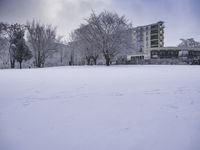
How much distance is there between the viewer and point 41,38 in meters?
36.7

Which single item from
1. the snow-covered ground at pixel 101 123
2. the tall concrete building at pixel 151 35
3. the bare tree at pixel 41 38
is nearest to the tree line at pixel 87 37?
the bare tree at pixel 41 38

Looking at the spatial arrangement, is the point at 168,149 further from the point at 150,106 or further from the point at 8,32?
the point at 8,32

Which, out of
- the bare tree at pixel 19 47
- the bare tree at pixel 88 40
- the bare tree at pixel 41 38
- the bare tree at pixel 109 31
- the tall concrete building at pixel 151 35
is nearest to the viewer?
the bare tree at pixel 109 31

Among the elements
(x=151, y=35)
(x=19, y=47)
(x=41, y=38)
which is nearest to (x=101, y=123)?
(x=19, y=47)

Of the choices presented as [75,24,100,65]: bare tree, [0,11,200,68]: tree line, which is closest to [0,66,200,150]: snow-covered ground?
[0,11,200,68]: tree line

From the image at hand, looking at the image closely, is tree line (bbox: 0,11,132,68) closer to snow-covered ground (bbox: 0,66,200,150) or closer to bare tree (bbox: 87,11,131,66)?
bare tree (bbox: 87,11,131,66)

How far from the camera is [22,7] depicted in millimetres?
3885

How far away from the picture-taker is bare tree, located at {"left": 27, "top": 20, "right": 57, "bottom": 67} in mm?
36250

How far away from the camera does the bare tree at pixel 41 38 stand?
119 feet

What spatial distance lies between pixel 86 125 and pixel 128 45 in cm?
2903

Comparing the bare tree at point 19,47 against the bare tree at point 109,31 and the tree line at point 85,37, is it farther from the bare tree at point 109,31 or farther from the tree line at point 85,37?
the bare tree at point 109,31

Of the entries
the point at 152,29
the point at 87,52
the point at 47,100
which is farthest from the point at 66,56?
the point at 47,100

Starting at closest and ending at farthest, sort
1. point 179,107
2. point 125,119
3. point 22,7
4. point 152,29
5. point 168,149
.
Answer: point 168,149
point 125,119
point 22,7
point 179,107
point 152,29

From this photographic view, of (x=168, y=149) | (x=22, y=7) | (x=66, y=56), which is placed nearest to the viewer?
(x=168, y=149)
